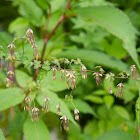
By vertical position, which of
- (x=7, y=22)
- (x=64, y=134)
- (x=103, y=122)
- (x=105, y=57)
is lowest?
(x=64, y=134)

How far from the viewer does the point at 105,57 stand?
909 mm

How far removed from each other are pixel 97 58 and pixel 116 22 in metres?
0.21

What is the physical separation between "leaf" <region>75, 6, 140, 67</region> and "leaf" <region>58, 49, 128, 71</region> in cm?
17

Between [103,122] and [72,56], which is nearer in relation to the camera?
[72,56]

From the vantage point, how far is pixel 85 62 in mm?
968

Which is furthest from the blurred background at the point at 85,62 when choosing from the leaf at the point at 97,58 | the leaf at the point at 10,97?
the leaf at the point at 10,97

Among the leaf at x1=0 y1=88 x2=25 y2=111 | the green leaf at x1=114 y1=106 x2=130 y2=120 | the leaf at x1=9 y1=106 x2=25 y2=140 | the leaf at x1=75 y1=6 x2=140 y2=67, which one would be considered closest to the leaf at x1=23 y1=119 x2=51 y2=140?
the leaf at x1=0 y1=88 x2=25 y2=111

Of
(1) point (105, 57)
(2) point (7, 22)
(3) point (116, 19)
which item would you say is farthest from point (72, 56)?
(2) point (7, 22)

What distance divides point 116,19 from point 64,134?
0.88 meters

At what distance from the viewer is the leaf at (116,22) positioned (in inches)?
26.5

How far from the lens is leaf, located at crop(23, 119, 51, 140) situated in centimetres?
57

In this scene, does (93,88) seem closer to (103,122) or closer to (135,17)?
(103,122)

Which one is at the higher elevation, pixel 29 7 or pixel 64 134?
pixel 29 7

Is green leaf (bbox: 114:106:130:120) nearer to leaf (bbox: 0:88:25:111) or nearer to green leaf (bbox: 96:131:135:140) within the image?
green leaf (bbox: 96:131:135:140)
